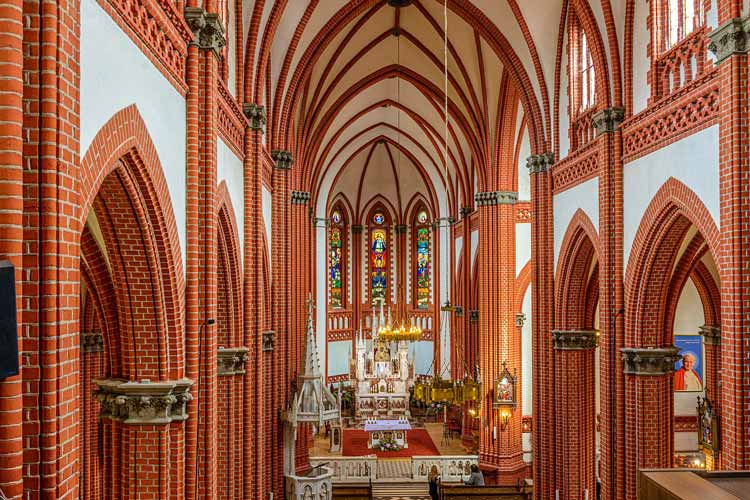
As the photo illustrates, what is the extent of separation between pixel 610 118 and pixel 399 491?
14.9 m

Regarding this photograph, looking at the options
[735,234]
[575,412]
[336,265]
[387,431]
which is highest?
[735,234]

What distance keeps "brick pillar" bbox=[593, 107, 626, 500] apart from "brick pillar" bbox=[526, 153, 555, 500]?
3.95 metres

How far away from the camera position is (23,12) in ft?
14.3

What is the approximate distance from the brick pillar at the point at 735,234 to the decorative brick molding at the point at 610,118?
4.23m

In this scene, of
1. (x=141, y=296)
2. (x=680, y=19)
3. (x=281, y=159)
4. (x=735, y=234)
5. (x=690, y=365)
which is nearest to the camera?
(x=141, y=296)

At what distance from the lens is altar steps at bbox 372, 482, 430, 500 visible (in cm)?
2253

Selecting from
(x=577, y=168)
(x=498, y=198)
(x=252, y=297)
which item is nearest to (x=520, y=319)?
(x=498, y=198)

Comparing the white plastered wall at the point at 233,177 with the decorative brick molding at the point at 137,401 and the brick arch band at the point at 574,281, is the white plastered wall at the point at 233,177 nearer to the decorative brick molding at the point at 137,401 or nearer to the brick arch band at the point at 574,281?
the decorative brick molding at the point at 137,401

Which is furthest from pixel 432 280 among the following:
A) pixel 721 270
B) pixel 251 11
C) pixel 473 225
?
pixel 721 270

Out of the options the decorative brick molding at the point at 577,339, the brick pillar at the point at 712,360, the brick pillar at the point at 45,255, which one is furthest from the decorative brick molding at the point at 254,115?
the brick pillar at the point at 712,360

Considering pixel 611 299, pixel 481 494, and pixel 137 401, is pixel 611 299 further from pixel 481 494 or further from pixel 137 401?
pixel 137 401

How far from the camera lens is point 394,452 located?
26.9 metres

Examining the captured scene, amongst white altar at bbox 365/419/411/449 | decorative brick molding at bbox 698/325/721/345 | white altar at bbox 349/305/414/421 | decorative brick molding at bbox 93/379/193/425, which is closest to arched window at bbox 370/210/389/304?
white altar at bbox 349/305/414/421

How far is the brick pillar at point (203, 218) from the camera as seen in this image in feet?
28.6
